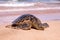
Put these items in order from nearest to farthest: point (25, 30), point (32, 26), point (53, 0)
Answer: point (25, 30)
point (32, 26)
point (53, 0)

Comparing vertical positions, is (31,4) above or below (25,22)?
below

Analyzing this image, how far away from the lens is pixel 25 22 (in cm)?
329

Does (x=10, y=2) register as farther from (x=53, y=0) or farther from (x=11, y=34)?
(x=11, y=34)

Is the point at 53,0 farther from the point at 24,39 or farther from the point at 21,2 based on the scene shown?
the point at 24,39

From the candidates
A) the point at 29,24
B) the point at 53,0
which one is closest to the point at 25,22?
the point at 29,24

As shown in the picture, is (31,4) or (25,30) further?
(31,4)

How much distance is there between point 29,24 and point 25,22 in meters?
0.09

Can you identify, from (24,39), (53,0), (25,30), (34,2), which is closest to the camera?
(24,39)

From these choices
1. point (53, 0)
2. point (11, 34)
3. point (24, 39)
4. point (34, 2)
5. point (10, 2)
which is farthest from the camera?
point (53, 0)

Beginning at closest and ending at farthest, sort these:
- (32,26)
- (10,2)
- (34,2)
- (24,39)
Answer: (24,39), (32,26), (10,2), (34,2)

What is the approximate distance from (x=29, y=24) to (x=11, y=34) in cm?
61

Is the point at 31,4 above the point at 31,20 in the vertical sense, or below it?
below

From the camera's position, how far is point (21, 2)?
9.20 metres

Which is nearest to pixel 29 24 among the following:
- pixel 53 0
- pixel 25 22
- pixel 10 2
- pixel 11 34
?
pixel 25 22
